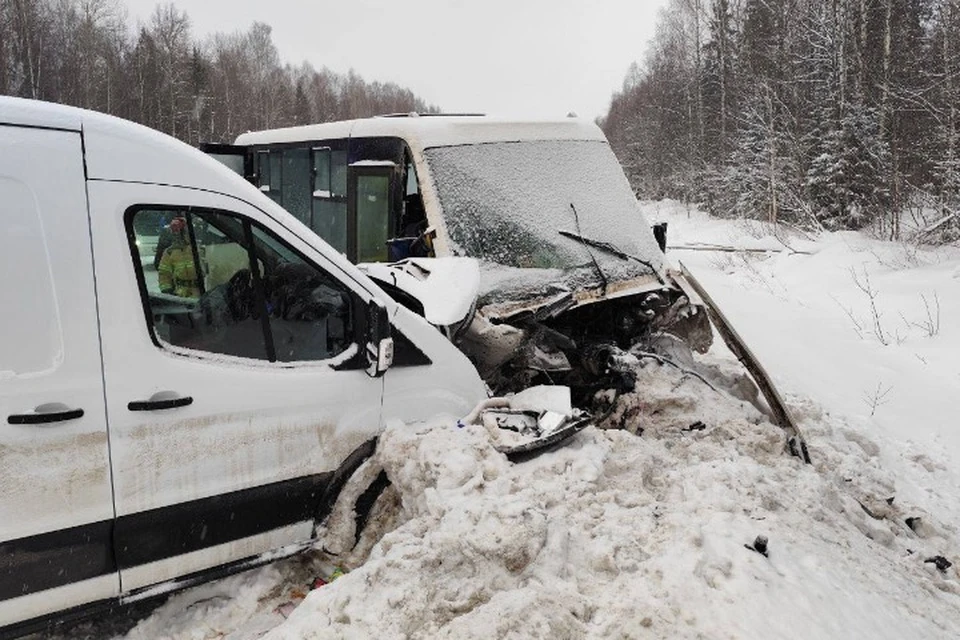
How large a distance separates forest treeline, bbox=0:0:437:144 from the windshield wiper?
4195 cm

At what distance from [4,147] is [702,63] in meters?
43.2

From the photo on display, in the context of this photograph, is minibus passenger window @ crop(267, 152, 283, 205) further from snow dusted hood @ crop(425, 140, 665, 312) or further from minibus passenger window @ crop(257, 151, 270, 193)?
snow dusted hood @ crop(425, 140, 665, 312)

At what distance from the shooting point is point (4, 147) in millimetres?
2225

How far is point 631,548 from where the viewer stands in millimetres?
2561

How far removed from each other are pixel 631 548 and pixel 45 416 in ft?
6.99

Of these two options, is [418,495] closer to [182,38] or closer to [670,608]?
[670,608]

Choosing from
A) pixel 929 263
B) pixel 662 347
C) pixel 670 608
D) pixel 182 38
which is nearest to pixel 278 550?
pixel 670 608

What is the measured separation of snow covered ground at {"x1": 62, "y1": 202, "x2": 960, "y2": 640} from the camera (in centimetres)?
223

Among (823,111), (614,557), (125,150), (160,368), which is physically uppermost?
(823,111)

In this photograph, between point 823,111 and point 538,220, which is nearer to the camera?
point 538,220

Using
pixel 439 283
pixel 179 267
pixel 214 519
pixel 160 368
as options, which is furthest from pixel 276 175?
pixel 214 519

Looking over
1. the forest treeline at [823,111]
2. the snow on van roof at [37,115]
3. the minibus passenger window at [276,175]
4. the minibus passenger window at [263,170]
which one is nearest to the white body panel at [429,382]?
the snow on van roof at [37,115]

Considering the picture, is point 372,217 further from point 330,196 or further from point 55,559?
point 55,559

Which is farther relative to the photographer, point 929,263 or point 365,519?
point 929,263
